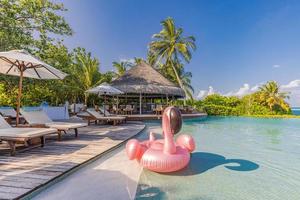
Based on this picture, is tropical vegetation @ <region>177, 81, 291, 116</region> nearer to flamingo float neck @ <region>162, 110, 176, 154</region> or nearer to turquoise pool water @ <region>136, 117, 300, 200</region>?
turquoise pool water @ <region>136, 117, 300, 200</region>

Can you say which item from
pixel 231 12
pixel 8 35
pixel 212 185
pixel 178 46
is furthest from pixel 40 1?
pixel 231 12

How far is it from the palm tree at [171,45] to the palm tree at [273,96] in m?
13.9

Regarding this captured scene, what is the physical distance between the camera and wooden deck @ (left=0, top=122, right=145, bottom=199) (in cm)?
266

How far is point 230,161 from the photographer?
16.5ft

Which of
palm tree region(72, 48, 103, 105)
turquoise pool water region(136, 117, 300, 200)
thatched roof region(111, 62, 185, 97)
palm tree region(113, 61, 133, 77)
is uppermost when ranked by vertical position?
palm tree region(113, 61, 133, 77)

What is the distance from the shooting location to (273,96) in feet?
92.1

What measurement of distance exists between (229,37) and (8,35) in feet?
82.8

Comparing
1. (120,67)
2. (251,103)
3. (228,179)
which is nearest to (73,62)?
(120,67)

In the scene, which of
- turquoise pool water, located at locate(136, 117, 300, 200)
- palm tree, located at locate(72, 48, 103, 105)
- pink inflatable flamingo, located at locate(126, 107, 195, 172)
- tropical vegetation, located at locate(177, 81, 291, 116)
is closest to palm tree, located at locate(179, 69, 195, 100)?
tropical vegetation, located at locate(177, 81, 291, 116)

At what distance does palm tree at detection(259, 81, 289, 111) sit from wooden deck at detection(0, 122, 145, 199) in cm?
2783

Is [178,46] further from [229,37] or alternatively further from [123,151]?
[123,151]

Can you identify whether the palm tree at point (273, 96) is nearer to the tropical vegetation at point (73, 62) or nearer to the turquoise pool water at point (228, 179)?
the tropical vegetation at point (73, 62)

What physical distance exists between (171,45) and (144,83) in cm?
792

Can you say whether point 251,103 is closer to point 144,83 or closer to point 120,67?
point 144,83
